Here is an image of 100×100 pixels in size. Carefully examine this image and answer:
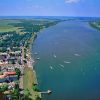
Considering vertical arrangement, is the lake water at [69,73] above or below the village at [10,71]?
above

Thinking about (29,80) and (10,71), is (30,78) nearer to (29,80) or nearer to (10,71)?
(29,80)

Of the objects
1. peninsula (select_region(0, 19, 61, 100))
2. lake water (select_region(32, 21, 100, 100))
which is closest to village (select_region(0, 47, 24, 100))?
peninsula (select_region(0, 19, 61, 100))

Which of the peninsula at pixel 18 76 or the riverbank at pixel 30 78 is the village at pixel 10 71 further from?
the riverbank at pixel 30 78

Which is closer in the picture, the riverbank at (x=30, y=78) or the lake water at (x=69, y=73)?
the riverbank at (x=30, y=78)

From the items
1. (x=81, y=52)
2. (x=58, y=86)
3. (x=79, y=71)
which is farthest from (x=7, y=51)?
(x=58, y=86)

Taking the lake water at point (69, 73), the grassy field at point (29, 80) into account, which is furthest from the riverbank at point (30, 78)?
the lake water at point (69, 73)

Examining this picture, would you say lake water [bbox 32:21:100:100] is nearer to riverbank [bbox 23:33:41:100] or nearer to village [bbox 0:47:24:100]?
riverbank [bbox 23:33:41:100]

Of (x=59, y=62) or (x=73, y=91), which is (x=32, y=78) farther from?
(x=59, y=62)

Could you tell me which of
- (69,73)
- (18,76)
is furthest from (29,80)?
(69,73)
